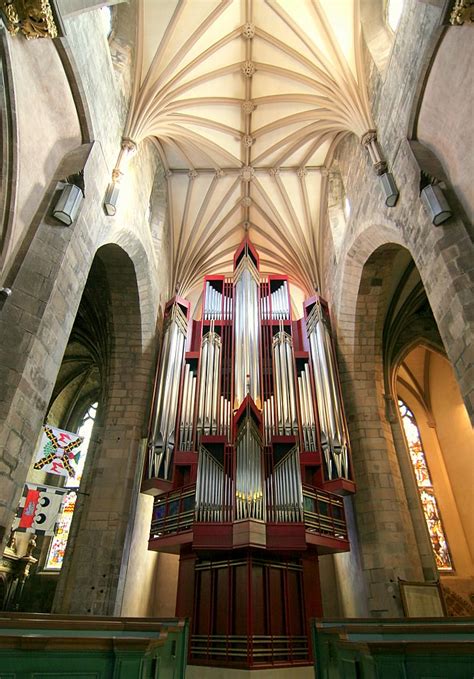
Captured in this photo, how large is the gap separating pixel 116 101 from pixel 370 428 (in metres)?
9.78

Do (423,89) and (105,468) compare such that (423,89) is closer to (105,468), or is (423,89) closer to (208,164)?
(208,164)

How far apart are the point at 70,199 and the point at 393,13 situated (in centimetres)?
835

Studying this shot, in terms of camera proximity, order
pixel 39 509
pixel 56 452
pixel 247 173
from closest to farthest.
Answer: pixel 39 509 < pixel 56 452 < pixel 247 173

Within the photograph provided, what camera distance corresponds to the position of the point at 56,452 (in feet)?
25.2

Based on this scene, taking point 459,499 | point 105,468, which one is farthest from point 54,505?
point 459,499

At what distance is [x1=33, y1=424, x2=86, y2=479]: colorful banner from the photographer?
24.7 ft

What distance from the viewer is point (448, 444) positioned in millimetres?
15172

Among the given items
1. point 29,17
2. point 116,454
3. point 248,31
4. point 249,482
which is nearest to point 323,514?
point 249,482

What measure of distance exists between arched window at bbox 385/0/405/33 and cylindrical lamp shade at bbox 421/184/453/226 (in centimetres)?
515

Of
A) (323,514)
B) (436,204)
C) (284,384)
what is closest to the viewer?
(436,204)

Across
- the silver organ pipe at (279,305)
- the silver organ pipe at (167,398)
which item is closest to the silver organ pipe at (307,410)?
the silver organ pipe at (279,305)

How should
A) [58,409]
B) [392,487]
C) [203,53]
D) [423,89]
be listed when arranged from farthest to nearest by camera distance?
[58,409] → [203,53] → [392,487] → [423,89]

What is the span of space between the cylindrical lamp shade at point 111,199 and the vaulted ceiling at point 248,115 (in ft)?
7.23

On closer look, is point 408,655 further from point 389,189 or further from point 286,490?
point 389,189
